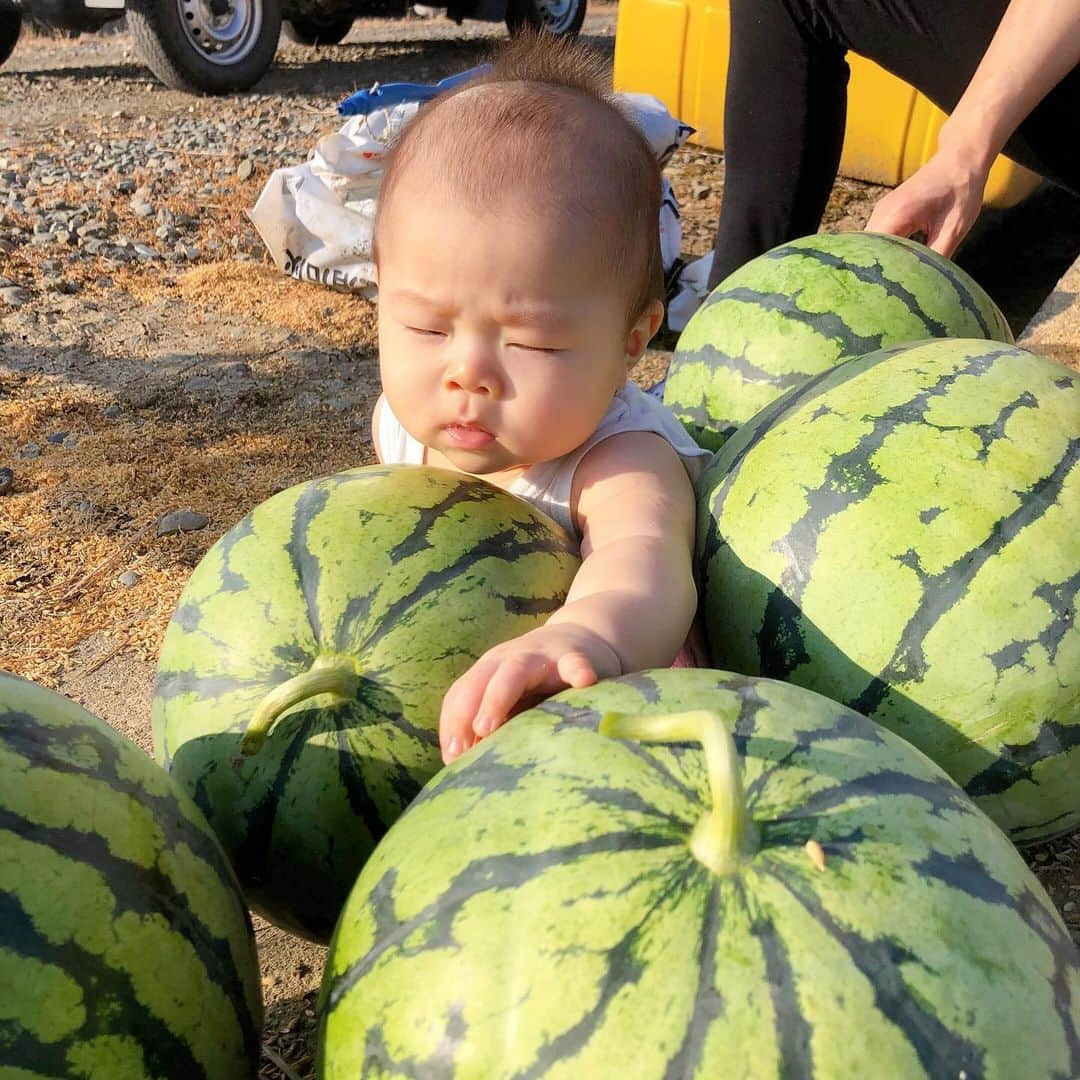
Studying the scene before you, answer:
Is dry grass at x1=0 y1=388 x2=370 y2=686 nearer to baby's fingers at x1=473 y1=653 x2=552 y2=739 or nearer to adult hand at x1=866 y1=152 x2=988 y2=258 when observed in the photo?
baby's fingers at x1=473 y1=653 x2=552 y2=739

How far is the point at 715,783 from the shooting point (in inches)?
50.3

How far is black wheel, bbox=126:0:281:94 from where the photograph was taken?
10.4m

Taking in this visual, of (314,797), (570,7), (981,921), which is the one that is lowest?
(570,7)

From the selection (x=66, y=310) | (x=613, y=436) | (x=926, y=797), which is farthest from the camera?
(x=66, y=310)

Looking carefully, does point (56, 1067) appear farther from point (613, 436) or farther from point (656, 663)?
point (613, 436)

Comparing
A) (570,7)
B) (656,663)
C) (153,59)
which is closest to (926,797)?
(656,663)

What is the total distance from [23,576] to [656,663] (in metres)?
2.62

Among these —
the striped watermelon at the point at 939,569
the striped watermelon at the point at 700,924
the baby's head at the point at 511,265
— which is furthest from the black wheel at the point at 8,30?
the striped watermelon at the point at 700,924

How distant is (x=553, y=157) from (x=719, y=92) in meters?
6.53

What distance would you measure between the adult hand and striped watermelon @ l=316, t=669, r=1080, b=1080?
2.06m

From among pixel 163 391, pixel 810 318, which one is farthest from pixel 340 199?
pixel 810 318

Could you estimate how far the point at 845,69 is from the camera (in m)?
3.93

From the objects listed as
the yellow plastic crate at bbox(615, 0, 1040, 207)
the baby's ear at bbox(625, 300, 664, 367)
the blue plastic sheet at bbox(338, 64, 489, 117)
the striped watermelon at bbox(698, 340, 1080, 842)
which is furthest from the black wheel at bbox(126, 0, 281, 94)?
the striped watermelon at bbox(698, 340, 1080, 842)

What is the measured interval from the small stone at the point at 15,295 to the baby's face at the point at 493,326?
4410 millimetres
